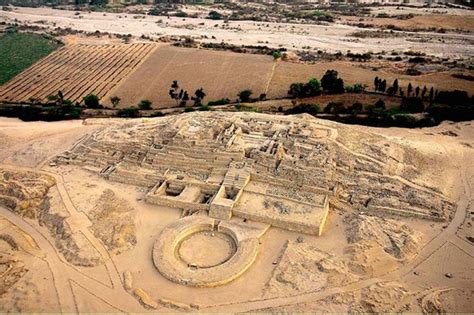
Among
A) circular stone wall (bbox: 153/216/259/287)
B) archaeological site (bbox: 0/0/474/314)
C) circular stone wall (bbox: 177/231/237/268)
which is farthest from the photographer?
circular stone wall (bbox: 177/231/237/268)

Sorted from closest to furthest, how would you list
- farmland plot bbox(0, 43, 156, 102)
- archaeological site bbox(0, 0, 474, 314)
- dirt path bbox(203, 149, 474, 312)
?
dirt path bbox(203, 149, 474, 312) → archaeological site bbox(0, 0, 474, 314) → farmland plot bbox(0, 43, 156, 102)

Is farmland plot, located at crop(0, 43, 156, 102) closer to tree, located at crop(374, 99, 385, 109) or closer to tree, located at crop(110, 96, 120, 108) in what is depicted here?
tree, located at crop(110, 96, 120, 108)

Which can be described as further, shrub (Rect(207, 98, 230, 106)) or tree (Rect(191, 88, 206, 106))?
tree (Rect(191, 88, 206, 106))

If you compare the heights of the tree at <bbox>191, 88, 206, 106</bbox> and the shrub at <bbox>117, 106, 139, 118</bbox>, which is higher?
the tree at <bbox>191, 88, 206, 106</bbox>

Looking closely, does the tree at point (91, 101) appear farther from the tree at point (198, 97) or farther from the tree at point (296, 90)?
the tree at point (296, 90)

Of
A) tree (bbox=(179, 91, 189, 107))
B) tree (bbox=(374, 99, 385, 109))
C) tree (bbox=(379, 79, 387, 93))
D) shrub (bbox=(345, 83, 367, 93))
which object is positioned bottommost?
tree (bbox=(179, 91, 189, 107))

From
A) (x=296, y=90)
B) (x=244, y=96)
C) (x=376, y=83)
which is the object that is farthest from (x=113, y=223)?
(x=376, y=83)

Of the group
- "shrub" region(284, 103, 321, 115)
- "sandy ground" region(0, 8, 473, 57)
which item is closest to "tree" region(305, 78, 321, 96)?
"shrub" region(284, 103, 321, 115)

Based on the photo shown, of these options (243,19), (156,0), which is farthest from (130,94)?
(156,0)
